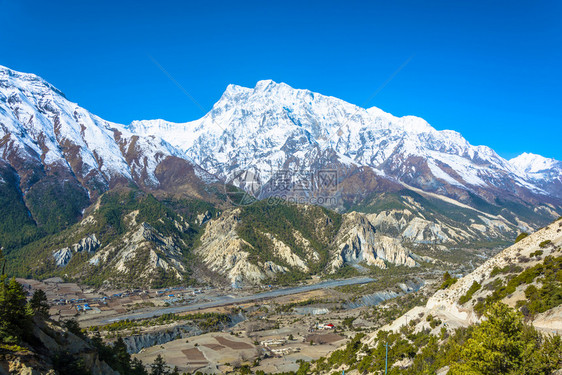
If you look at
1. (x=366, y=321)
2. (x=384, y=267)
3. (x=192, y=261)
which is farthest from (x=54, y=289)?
(x=384, y=267)

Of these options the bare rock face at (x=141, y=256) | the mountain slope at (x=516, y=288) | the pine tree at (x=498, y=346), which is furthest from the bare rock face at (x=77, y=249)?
the pine tree at (x=498, y=346)

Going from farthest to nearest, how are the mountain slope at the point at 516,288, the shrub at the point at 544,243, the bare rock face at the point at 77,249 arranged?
the bare rock face at the point at 77,249 < the shrub at the point at 544,243 < the mountain slope at the point at 516,288

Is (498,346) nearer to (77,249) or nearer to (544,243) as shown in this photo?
(544,243)

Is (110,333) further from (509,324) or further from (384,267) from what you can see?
(384,267)

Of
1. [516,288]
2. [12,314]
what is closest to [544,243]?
[516,288]

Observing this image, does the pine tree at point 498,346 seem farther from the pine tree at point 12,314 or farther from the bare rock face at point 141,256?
the bare rock face at point 141,256

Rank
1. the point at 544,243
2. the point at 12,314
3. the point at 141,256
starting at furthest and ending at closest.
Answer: the point at 141,256 < the point at 544,243 < the point at 12,314

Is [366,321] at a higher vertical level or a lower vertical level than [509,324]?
lower

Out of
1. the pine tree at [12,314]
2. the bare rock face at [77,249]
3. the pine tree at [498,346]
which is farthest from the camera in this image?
the bare rock face at [77,249]

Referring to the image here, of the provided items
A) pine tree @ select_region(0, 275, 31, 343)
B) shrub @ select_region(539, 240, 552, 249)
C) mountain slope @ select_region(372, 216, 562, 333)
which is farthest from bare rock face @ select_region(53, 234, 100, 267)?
shrub @ select_region(539, 240, 552, 249)
